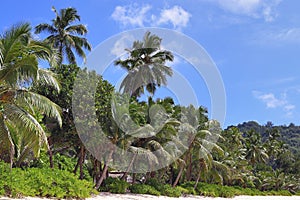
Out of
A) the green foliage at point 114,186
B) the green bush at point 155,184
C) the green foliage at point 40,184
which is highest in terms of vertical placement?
the green bush at point 155,184

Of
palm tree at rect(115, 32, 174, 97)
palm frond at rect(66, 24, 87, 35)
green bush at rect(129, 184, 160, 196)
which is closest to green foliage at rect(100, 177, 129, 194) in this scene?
green bush at rect(129, 184, 160, 196)

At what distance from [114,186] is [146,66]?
11.0m

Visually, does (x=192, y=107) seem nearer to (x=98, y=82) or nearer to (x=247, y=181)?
(x=98, y=82)

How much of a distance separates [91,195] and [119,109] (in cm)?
501

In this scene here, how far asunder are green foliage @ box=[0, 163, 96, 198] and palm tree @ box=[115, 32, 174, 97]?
12963mm

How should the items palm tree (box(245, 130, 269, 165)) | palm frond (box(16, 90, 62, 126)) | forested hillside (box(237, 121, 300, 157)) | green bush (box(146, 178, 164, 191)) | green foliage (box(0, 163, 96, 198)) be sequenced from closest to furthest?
palm frond (box(16, 90, 62, 126)) < green foliage (box(0, 163, 96, 198)) < green bush (box(146, 178, 164, 191)) < palm tree (box(245, 130, 269, 165)) < forested hillside (box(237, 121, 300, 157))

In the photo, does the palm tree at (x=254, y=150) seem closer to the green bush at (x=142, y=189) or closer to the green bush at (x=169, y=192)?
the green bush at (x=169, y=192)

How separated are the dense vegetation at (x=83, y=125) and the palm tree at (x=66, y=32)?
0.26 ft

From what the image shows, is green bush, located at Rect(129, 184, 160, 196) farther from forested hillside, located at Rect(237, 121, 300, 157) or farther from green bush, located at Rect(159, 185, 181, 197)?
forested hillside, located at Rect(237, 121, 300, 157)

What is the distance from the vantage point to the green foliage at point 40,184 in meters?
12.5

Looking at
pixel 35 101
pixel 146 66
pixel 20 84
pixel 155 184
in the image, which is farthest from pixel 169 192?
pixel 20 84

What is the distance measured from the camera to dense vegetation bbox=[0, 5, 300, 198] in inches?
450

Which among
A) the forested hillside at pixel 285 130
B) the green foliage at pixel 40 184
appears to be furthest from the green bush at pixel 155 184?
the forested hillside at pixel 285 130

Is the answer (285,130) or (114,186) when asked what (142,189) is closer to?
(114,186)
